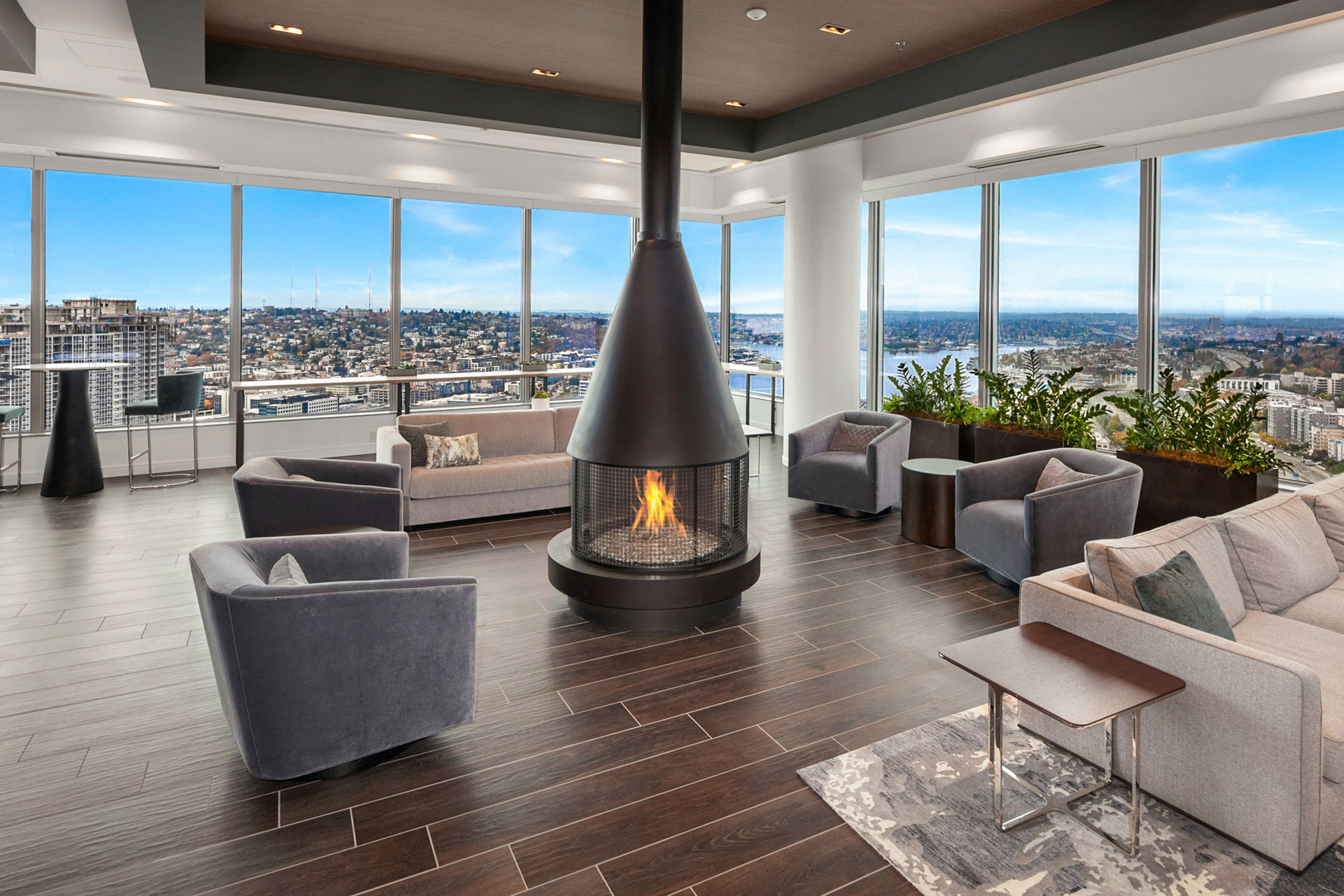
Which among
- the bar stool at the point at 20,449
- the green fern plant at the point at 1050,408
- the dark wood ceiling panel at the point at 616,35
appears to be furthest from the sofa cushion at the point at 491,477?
the bar stool at the point at 20,449

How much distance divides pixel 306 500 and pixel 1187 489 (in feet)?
16.4

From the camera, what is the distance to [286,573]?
2732 mm

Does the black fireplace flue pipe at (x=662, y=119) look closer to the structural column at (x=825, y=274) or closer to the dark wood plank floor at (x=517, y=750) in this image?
the dark wood plank floor at (x=517, y=750)

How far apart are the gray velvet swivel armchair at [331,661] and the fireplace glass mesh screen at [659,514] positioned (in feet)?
4.40

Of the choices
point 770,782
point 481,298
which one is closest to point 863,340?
point 481,298

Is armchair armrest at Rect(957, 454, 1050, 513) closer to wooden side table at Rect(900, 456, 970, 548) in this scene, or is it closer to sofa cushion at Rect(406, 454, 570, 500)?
wooden side table at Rect(900, 456, 970, 548)

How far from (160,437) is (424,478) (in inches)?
146

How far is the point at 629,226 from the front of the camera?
9.81 meters

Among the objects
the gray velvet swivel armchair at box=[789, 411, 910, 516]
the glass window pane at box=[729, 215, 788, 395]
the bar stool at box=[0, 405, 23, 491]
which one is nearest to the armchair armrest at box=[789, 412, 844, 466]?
the gray velvet swivel armchair at box=[789, 411, 910, 516]

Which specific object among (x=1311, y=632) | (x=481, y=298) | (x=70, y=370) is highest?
(x=481, y=298)

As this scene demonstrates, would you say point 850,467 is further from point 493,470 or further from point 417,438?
point 417,438

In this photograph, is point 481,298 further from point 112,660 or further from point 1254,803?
point 1254,803

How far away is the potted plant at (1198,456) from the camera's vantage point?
4.60m

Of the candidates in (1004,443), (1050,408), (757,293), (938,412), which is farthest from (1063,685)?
(757,293)
